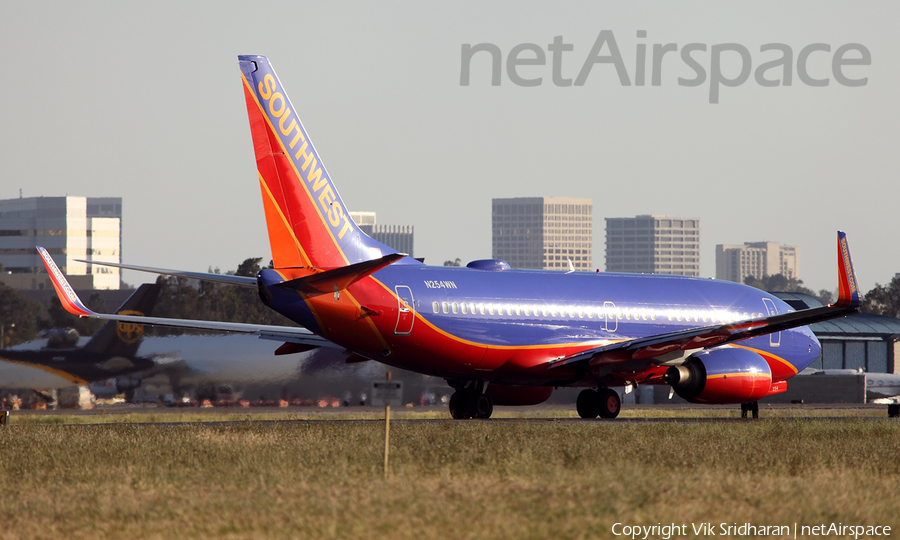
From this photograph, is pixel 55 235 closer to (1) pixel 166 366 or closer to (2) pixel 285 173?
(1) pixel 166 366

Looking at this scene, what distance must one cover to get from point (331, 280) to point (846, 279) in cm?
1232

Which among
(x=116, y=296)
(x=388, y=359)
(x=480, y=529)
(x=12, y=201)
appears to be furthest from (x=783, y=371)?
(x=12, y=201)

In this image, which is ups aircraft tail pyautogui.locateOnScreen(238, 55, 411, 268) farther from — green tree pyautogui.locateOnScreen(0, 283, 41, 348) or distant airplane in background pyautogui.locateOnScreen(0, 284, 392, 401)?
green tree pyautogui.locateOnScreen(0, 283, 41, 348)

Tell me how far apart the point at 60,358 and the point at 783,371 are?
27651mm

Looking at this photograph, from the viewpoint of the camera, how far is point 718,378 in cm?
3052

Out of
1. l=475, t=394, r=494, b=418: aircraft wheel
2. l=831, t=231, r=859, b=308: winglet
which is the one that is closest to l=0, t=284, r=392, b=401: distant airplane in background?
l=475, t=394, r=494, b=418: aircraft wheel

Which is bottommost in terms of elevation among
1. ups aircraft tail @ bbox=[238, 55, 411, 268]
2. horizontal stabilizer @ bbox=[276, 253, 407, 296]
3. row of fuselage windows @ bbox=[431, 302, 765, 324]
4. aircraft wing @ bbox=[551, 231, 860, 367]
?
aircraft wing @ bbox=[551, 231, 860, 367]

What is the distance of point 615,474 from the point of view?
1602 centimetres

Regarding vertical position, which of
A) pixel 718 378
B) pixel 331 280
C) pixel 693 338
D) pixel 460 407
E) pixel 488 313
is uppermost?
pixel 331 280

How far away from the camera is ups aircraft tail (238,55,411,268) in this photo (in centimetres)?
2523

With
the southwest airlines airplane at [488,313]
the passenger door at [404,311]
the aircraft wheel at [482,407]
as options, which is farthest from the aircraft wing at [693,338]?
the passenger door at [404,311]

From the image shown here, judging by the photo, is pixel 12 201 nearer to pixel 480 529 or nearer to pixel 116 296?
pixel 116 296

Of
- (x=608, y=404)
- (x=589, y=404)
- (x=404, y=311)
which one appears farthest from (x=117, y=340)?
A: (x=608, y=404)

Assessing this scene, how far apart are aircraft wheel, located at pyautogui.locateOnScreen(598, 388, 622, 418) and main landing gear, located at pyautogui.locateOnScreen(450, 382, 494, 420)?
3477 mm
